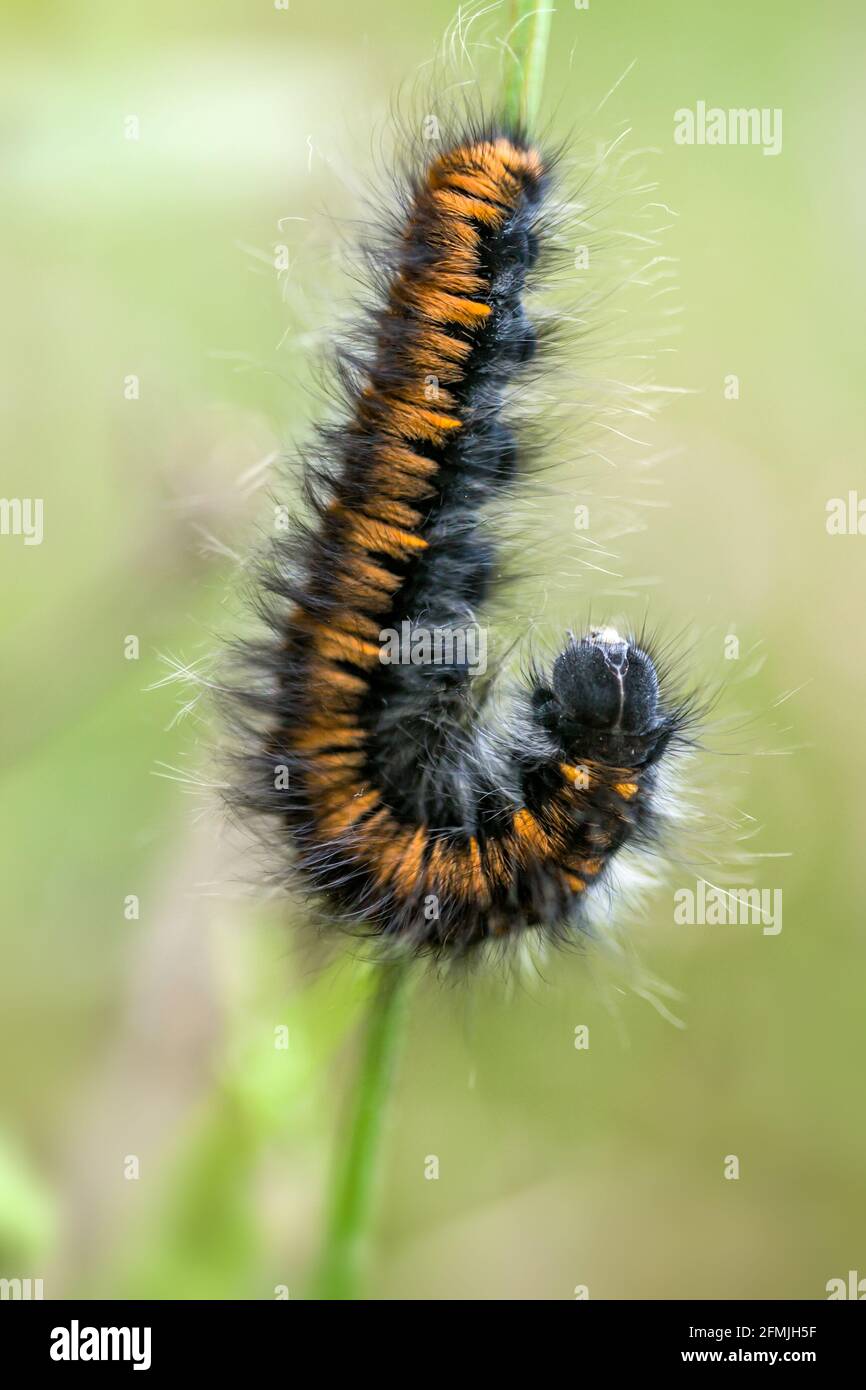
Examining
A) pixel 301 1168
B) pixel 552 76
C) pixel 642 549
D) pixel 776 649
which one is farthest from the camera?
pixel 776 649

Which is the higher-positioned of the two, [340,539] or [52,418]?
[52,418]

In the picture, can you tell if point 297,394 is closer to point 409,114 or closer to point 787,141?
point 409,114

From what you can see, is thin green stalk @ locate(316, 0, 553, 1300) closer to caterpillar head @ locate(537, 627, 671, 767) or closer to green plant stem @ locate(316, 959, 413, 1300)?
green plant stem @ locate(316, 959, 413, 1300)

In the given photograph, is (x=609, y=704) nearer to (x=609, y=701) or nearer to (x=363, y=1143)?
(x=609, y=701)

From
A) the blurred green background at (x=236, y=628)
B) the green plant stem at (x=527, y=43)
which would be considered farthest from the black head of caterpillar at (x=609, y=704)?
the green plant stem at (x=527, y=43)

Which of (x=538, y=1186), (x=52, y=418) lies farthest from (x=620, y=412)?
(x=538, y=1186)

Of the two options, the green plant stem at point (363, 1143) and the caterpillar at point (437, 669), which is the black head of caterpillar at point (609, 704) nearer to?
the caterpillar at point (437, 669)
